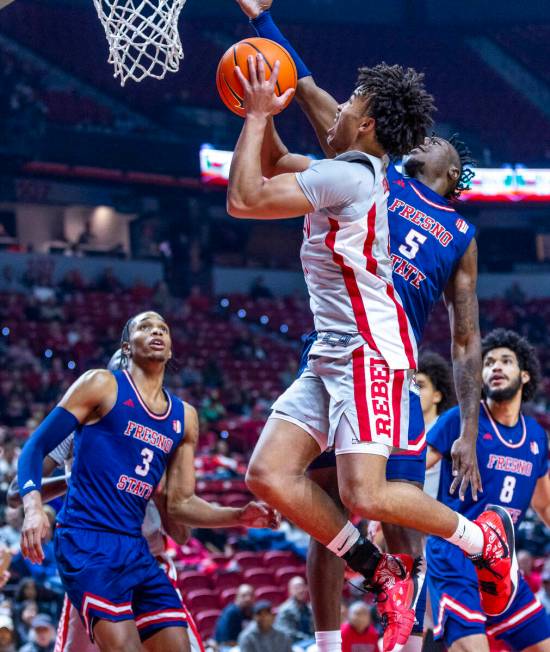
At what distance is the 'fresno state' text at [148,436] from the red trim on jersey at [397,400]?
150 centimetres

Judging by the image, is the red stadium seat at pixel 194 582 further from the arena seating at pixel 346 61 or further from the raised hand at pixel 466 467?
the arena seating at pixel 346 61

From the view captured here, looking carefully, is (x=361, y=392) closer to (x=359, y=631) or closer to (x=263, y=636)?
(x=359, y=631)

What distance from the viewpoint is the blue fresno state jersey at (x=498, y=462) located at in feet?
18.4

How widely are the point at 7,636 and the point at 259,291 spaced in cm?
1864

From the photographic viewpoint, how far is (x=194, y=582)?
447 inches

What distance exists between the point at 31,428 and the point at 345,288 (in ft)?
33.3

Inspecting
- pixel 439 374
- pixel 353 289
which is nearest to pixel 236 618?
pixel 439 374

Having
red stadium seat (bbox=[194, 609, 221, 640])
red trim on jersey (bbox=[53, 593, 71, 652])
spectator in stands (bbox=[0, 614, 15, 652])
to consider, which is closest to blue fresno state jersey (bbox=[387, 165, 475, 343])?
red trim on jersey (bbox=[53, 593, 71, 652])

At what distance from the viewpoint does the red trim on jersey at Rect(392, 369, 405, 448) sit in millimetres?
4305

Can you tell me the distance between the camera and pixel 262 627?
29.0 feet

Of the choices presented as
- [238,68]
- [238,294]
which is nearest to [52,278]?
[238,294]

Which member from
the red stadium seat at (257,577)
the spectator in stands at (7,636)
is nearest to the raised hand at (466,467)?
the spectator in stands at (7,636)

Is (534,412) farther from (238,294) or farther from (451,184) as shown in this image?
(451,184)

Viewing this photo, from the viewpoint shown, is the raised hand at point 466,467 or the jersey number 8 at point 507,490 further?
the jersey number 8 at point 507,490
